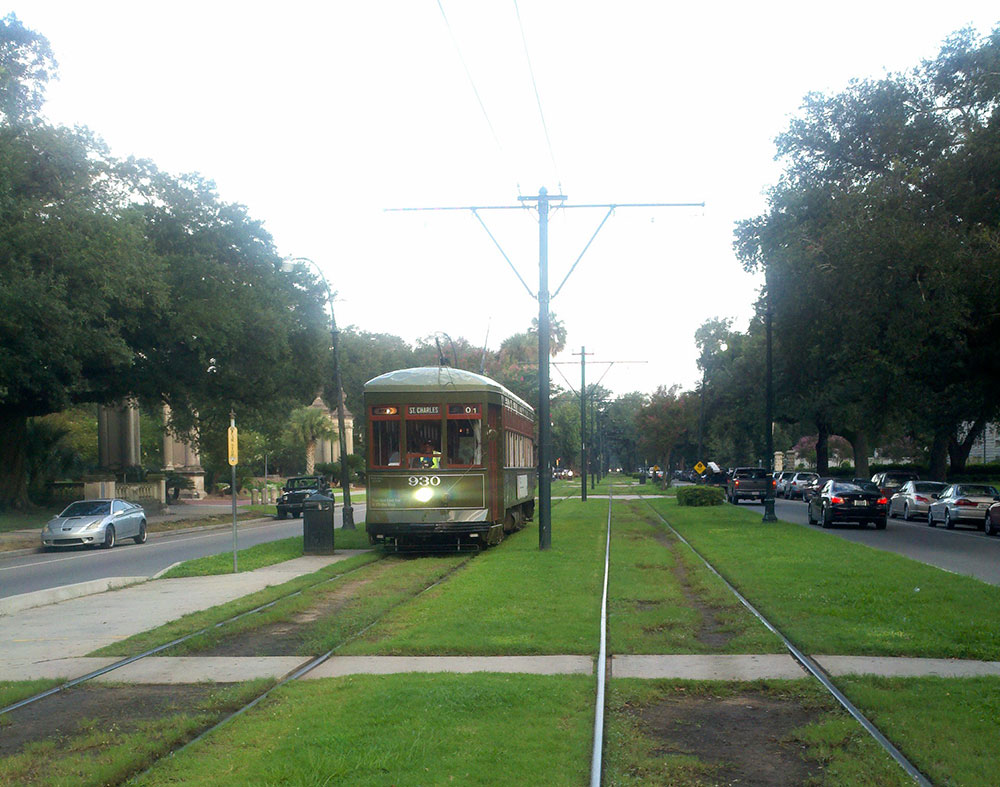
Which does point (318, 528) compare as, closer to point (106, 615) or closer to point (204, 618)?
point (106, 615)

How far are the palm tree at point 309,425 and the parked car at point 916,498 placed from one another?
4887 cm

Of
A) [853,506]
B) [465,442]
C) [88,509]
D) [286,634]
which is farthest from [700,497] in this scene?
[286,634]

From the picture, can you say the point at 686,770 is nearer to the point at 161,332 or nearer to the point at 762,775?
the point at 762,775

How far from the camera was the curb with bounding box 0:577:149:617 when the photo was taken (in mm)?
14812

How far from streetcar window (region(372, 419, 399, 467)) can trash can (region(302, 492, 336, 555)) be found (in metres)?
1.84

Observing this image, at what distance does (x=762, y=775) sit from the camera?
20.6 feet

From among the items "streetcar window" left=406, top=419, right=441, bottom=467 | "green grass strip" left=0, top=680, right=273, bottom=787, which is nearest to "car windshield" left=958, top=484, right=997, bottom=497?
"streetcar window" left=406, top=419, right=441, bottom=467

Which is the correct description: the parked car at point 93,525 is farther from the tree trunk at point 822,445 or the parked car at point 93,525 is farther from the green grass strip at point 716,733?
the tree trunk at point 822,445

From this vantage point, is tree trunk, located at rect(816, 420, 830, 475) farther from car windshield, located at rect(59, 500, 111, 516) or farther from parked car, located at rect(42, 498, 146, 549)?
car windshield, located at rect(59, 500, 111, 516)

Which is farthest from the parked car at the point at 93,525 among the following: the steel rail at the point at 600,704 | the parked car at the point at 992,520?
the parked car at the point at 992,520

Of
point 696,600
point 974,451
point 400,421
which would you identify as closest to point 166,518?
Result: point 400,421

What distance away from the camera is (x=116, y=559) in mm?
25359

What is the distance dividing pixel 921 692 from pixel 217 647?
6951 mm

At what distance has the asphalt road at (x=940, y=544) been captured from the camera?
64.4 ft
